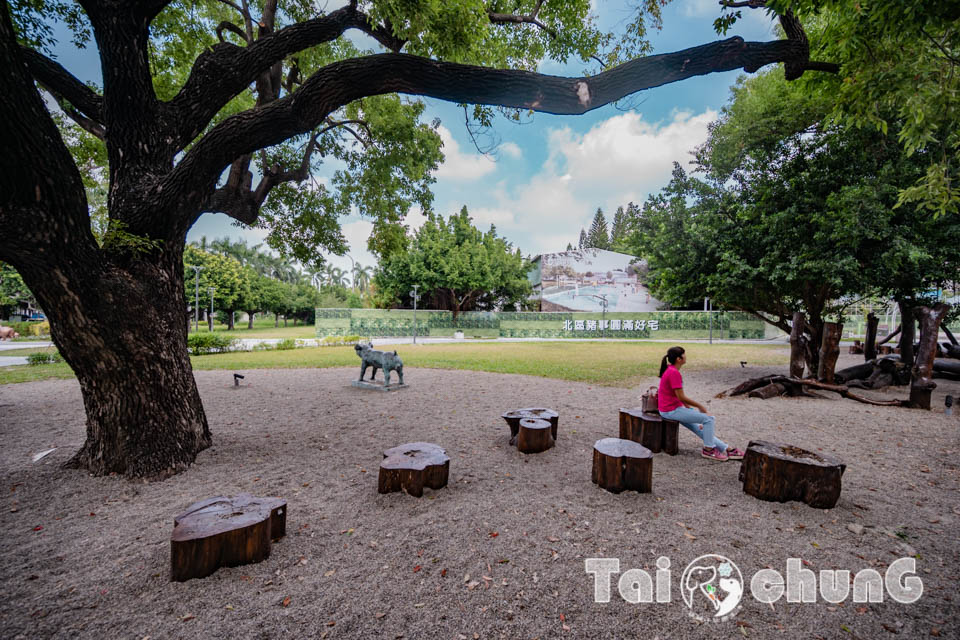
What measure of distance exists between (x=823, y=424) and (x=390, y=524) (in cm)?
→ 722

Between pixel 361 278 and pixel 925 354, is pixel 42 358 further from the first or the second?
pixel 361 278

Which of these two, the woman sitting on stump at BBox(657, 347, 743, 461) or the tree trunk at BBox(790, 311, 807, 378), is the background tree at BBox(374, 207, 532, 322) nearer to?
the tree trunk at BBox(790, 311, 807, 378)

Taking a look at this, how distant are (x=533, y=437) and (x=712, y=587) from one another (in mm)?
2547

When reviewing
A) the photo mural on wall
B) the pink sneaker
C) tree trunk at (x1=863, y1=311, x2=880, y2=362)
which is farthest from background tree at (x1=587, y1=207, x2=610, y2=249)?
the pink sneaker

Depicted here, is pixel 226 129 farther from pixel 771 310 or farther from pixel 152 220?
pixel 771 310

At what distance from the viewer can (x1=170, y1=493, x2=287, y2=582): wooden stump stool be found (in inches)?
93.3

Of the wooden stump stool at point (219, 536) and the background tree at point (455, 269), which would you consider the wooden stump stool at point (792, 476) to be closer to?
the wooden stump stool at point (219, 536)

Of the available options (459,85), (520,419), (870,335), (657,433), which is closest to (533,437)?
(520,419)

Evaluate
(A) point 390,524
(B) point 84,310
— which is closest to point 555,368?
(A) point 390,524

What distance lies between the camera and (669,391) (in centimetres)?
456

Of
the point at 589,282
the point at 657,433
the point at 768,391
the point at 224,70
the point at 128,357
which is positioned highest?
the point at 589,282

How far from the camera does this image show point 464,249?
34312 millimetres

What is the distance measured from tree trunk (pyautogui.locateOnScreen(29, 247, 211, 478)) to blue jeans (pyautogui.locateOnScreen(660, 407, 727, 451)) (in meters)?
5.63

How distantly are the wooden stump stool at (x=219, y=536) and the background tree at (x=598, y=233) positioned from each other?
75816 mm
